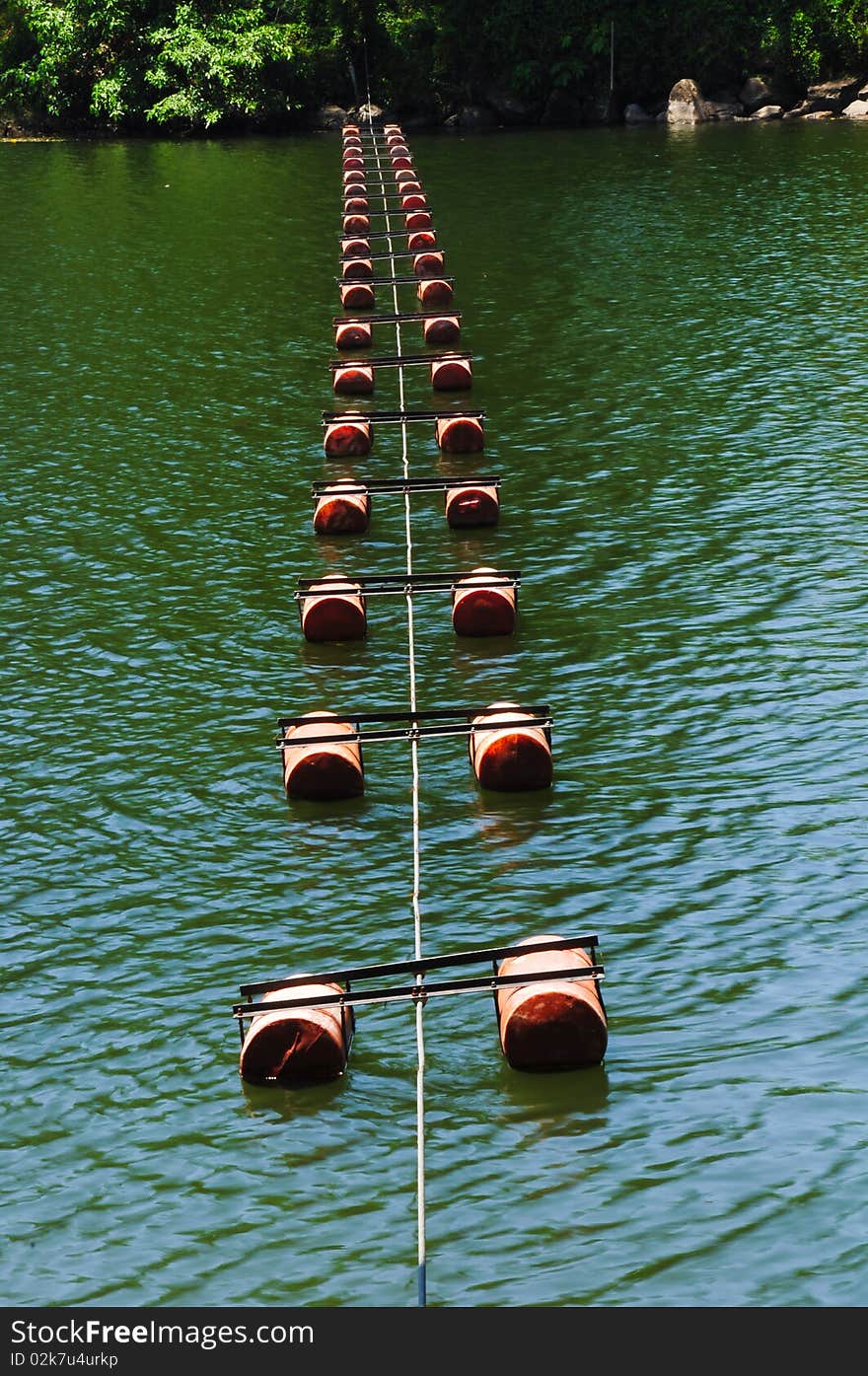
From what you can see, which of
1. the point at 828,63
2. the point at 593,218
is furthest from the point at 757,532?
the point at 828,63

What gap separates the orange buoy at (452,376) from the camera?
1172 inches

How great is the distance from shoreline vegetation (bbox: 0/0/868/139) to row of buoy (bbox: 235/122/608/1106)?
3258 cm

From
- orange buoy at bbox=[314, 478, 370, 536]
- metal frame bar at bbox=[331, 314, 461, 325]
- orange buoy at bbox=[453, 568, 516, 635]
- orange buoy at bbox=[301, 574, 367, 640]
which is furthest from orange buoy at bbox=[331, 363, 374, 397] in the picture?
orange buoy at bbox=[453, 568, 516, 635]

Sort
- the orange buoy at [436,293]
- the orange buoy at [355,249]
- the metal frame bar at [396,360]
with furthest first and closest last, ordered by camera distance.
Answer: the orange buoy at [355,249], the orange buoy at [436,293], the metal frame bar at [396,360]

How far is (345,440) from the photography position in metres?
26.7

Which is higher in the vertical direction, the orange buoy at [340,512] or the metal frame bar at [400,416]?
the metal frame bar at [400,416]

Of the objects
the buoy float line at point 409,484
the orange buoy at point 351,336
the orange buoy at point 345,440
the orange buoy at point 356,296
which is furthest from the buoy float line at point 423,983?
the orange buoy at point 356,296

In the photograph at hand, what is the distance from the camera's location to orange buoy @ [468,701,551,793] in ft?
53.2

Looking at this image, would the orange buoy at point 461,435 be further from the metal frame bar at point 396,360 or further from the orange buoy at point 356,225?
the orange buoy at point 356,225

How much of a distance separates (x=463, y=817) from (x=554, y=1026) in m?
4.14

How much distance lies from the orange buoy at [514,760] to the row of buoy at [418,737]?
1cm

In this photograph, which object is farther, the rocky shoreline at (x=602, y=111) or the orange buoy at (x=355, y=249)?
the rocky shoreline at (x=602, y=111)

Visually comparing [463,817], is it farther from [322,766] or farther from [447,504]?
[447,504]

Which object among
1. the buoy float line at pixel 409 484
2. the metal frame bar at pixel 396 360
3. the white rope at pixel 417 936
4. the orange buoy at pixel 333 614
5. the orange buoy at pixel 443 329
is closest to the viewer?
the white rope at pixel 417 936
